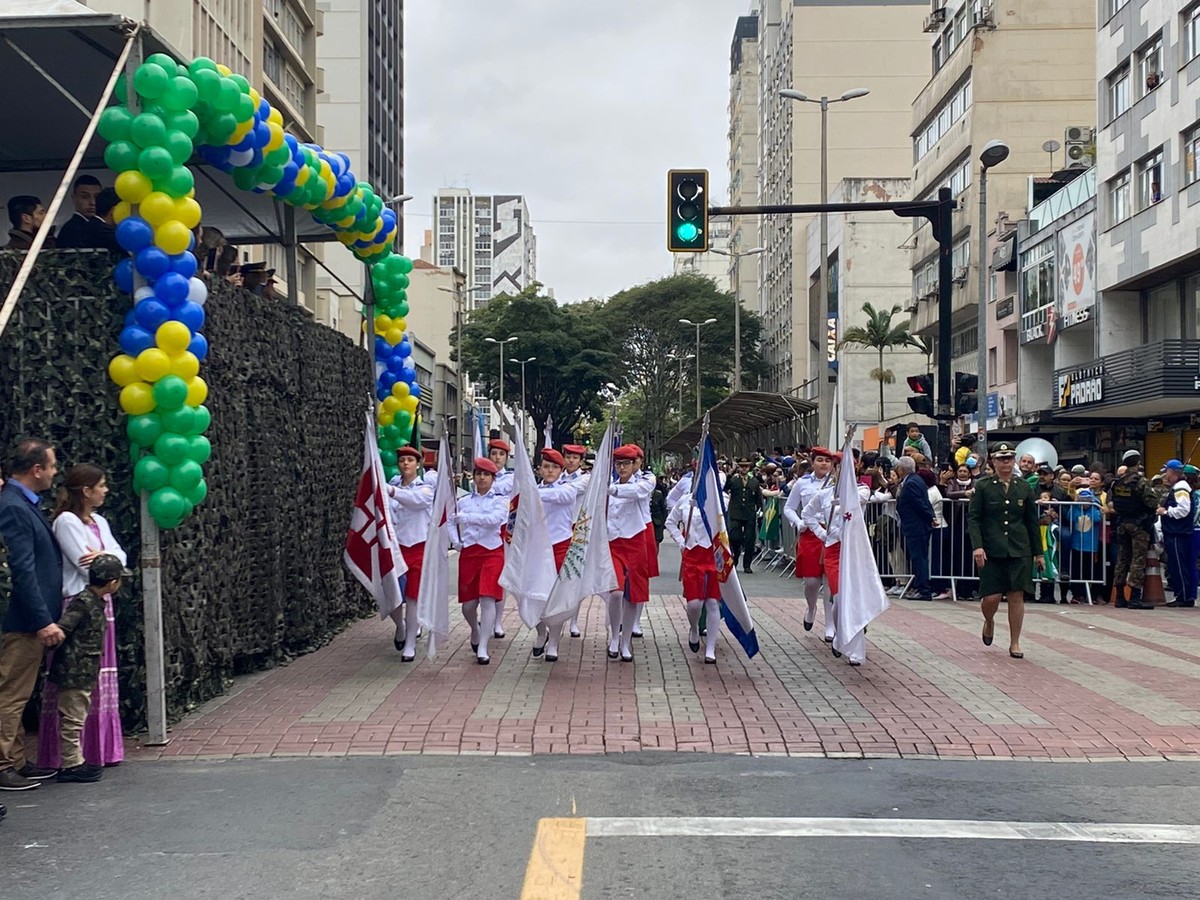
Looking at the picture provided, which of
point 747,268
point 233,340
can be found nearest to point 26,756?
point 233,340

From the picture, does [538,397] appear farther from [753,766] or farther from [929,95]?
[753,766]

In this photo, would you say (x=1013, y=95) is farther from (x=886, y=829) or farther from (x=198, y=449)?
(x=886, y=829)

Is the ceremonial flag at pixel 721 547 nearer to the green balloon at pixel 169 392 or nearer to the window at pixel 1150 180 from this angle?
the green balloon at pixel 169 392

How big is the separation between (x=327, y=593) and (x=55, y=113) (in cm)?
483

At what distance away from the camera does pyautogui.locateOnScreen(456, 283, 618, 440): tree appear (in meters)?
62.3

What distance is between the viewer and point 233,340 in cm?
971

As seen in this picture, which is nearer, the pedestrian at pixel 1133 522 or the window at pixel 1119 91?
the pedestrian at pixel 1133 522

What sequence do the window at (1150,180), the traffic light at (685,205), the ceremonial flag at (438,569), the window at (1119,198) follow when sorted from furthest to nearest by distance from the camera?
the window at (1119,198) < the window at (1150,180) < the traffic light at (685,205) < the ceremonial flag at (438,569)

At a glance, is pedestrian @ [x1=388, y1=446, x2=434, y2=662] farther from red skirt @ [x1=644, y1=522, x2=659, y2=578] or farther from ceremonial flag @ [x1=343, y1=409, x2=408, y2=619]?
red skirt @ [x1=644, y1=522, x2=659, y2=578]

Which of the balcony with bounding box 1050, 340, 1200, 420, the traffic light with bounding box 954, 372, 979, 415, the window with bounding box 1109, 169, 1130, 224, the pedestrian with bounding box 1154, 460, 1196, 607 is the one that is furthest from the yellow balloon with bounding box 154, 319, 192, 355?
the window with bounding box 1109, 169, 1130, 224

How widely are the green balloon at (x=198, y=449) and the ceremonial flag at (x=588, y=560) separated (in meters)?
3.53

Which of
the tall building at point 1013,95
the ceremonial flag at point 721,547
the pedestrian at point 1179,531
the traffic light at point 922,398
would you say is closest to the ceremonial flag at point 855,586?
the ceremonial flag at point 721,547

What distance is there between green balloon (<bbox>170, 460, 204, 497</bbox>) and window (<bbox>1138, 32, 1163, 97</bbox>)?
93.8 ft

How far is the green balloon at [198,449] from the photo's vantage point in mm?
8148
